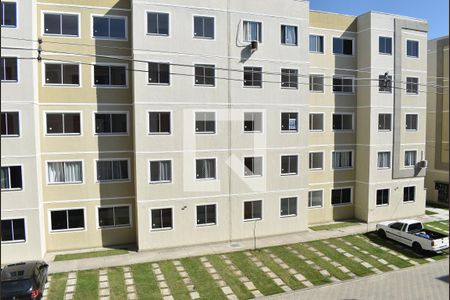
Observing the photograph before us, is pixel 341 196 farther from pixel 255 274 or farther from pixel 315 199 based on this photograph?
pixel 255 274

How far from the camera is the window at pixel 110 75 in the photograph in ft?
61.1

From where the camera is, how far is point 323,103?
2327cm

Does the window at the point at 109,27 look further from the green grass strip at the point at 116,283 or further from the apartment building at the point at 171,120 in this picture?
the green grass strip at the point at 116,283

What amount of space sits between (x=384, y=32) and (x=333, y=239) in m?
13.9

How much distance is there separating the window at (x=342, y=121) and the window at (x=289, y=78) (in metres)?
4.63

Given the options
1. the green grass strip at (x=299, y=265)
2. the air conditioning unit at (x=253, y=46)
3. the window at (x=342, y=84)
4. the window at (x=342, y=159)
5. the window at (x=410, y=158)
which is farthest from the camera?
the window at (x=410, y=158)

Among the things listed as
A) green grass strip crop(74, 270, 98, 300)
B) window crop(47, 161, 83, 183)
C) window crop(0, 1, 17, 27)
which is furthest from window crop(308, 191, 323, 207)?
window crop(0, 1, 17, 27)

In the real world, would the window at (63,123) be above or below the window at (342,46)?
below

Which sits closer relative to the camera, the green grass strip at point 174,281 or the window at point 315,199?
the green grass strip at point 174,281

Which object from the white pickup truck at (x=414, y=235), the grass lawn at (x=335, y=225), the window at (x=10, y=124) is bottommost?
the grass lawn at (x=335, y=225)

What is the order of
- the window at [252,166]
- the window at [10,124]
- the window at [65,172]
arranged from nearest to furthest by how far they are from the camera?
the window at [10,124] → the window at [65,172] → the window at [252,166]

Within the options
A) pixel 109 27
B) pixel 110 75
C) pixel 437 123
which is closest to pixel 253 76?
pixel 110 75

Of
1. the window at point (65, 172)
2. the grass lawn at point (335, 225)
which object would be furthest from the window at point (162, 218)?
the grass lawn at point (335, 225)

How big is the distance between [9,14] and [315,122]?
1820 cm
